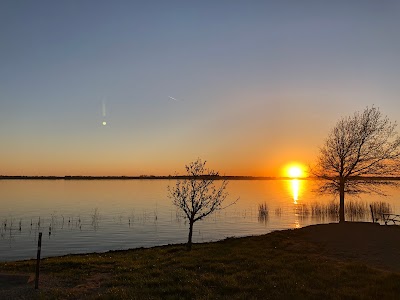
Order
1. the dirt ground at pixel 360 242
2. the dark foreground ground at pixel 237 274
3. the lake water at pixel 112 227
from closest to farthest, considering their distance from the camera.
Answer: the dark foreground ground at pixel 237 274 < the dirt ground at pixel 360 242 < the lake water at pixel 112 227

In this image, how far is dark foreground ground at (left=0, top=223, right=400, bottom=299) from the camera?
14.7m

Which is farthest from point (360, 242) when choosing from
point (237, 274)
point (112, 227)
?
point (112, 227)

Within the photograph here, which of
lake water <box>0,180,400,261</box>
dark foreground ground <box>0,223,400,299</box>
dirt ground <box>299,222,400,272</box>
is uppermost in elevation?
dirt ground <box>299,222,400,272</box>

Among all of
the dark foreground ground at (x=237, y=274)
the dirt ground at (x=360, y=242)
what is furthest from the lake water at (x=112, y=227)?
the dirt ground at (x=360, y=242)

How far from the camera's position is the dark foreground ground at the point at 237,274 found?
14.7 meters

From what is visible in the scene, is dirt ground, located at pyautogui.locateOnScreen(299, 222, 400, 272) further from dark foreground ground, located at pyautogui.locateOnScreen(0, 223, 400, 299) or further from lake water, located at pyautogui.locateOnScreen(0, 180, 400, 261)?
lake water, located at pyautogui.locateOnScreen(0, 180, 400, 261)

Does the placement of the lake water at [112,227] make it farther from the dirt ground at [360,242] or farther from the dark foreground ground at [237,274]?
the dirt ground at [360,242]

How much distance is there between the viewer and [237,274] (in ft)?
57.8

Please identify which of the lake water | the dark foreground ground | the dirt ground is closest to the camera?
the dark foreground ground

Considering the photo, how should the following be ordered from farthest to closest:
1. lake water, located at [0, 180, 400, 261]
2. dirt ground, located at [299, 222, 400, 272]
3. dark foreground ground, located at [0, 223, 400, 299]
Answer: lake water, located at [0, 180, 400, 261] → dirt ground, located at [299, 222, 400, 272] → dark foreground ground, located at [0, 223, 400, 299]

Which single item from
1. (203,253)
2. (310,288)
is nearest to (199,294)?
(310,288)

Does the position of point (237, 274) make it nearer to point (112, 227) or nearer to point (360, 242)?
point (360, 242)

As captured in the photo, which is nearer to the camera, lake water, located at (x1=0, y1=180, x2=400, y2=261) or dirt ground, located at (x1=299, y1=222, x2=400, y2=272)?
dirt ground, located at (x1=299, y1=222, x2=400, y2=272)

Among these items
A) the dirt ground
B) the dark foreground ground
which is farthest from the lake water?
the dirt ground
